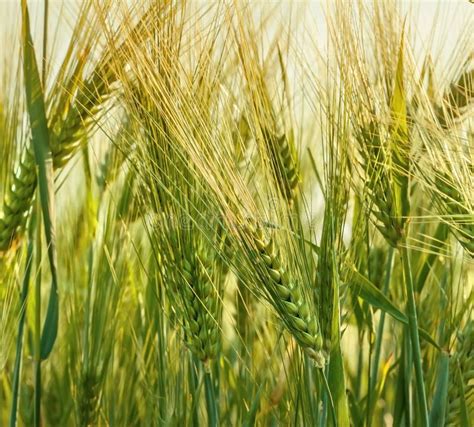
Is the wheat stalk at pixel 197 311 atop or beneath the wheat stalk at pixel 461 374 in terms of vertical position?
atop

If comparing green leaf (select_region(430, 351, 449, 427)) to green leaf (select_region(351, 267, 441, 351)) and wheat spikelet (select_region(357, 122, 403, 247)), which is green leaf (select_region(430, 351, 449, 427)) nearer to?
green leaf (select_region(351, 267, 441, 351))

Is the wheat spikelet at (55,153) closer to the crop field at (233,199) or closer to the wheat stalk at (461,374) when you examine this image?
the crop field at (233,199)

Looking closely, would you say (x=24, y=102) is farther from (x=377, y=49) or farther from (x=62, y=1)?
(x=377, y=49)

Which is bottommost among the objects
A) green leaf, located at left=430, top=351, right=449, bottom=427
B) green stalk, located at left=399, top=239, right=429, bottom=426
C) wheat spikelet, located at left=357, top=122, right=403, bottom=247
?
green leaf, located at left=430, top=351, right=449, bottom=427

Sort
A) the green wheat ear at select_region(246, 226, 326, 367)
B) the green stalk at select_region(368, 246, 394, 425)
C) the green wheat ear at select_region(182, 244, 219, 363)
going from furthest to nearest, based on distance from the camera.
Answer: the green stalk at select_region(368, 246, 394, 425), the green wheat ear at select_region(182, 244, 219, 363), the green wheat ear at select_region(246, 226, 326, 367)

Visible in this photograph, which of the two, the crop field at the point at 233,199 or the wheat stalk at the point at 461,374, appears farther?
the wheat stalk at the point at 461,374

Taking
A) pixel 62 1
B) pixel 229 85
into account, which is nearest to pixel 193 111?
pixel 229 85

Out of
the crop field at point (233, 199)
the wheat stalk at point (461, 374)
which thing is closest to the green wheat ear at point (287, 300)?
the crop field at point (233, 199)

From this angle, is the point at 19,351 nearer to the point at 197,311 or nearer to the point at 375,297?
the point at 197,311

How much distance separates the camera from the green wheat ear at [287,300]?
0.79 metres

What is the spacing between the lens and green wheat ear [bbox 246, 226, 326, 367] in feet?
2.59

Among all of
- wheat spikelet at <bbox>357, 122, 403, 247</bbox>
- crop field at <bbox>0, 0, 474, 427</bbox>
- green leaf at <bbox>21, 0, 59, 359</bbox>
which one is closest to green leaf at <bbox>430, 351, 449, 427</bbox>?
crop field at <bbox>0, 0, 474, 427</bbox>

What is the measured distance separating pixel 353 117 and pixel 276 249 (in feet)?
0.58

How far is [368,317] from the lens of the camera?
112 cm
